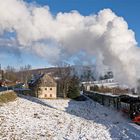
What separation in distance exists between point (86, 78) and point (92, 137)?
500 ft

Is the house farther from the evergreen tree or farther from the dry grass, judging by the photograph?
the dry grass

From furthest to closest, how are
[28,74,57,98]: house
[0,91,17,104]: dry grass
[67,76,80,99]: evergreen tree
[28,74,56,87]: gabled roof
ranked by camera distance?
[28,74,56,87]: gabled roof < [28,74,57,98]: house < [67,76,80,99]: evergreen tree < [0,91,17,104]: dry grass

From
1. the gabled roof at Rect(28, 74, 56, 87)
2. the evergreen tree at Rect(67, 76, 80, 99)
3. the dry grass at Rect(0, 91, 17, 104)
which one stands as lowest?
the dry grass at Rect(0, 91, 17, 104)

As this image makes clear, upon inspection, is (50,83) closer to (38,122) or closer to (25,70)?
(38,122)

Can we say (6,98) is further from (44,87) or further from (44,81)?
(44,81)

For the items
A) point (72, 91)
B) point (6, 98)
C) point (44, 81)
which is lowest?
point (6, 98)

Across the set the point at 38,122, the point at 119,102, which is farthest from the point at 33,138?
the point at 119,102

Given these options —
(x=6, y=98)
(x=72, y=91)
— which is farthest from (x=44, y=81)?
(x=6, y=98)

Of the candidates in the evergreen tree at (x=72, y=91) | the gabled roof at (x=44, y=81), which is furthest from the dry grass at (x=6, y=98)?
the gabled roof at (x=44, y=81)

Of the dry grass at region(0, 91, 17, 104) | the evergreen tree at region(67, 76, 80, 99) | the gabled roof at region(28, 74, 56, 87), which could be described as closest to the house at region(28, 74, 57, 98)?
the gabled roof at region(28, 74, 56, 87)

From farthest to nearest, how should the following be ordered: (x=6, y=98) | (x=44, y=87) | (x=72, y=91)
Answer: (x=44, y=87), (x=72, y=91), (x=6, y=98)

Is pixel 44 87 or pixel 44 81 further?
pixel 44 81

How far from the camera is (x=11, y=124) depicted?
29094 millimetres

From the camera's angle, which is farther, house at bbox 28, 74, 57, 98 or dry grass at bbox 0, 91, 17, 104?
house at bbox 28, 74, 57, 98
